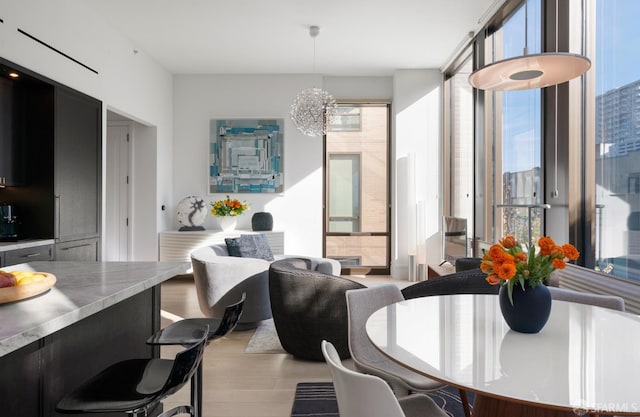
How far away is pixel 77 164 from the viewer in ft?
13.1

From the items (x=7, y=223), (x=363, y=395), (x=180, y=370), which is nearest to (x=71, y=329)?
(x=180, y=370)

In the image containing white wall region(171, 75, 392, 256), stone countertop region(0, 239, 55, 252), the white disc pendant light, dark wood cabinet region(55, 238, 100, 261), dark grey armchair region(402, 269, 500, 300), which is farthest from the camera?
white wall region(171, 75, 392, 256)

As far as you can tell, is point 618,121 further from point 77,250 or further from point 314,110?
point 77,250

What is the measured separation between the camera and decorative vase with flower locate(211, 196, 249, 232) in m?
5.91

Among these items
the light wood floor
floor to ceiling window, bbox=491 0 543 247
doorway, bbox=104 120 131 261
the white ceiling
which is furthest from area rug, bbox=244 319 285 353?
the white ceiling

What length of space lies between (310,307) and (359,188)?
3.91 metres

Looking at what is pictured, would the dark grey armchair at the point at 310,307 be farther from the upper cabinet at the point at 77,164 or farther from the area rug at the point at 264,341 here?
the upper cabinet at the point at 77,164

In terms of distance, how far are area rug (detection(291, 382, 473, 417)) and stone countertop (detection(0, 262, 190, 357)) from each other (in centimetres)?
109

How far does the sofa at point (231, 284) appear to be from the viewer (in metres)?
3.61

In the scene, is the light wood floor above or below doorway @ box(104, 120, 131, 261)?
below

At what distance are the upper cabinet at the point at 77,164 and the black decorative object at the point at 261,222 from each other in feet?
7.19

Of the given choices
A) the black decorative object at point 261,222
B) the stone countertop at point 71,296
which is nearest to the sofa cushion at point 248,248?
the black decorative object at point 261,222

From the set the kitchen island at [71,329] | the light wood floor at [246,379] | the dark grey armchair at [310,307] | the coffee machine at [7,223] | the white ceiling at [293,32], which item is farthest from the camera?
the white ceiling at [293,32]

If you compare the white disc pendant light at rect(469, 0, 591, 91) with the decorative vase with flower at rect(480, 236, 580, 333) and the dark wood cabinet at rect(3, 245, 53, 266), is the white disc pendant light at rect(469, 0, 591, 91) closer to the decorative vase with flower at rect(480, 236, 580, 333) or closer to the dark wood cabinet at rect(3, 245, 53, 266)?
the decorative vase with flower at rect(480, 236, 580, 333)
